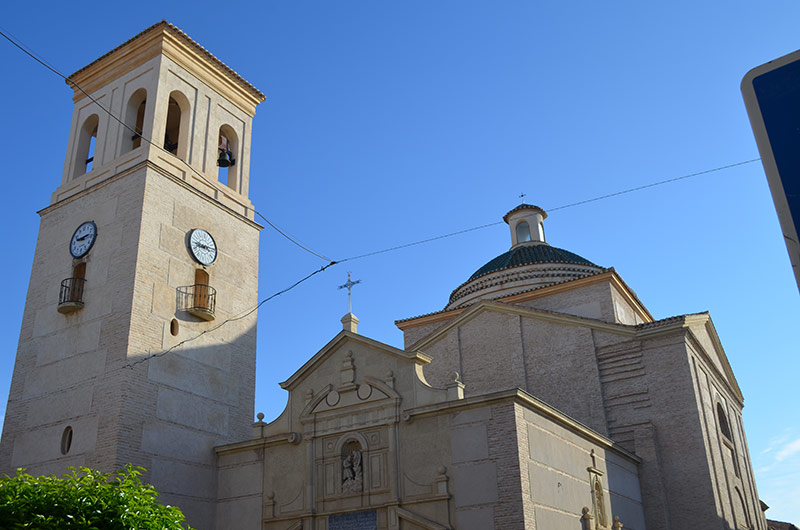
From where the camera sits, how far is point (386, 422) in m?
17.1

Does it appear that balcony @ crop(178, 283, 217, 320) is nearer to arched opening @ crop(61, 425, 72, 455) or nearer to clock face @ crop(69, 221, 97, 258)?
clock face @ crop(69, 221, 97, 258)

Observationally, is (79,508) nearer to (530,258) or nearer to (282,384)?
(282,384)

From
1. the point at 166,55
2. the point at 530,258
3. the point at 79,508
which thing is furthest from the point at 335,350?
the point at 530,258

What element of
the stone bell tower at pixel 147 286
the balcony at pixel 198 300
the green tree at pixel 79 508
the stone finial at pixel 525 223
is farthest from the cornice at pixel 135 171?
the stone finial at pixel 525 223

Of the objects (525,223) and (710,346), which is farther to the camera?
(525,223)

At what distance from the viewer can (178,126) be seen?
25.3 metres

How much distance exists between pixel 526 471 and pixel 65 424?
11.9 meters

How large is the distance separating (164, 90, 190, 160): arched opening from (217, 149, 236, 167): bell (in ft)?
4.53

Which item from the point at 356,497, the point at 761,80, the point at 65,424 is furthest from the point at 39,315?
the point at 761,80

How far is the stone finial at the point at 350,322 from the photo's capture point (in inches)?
762

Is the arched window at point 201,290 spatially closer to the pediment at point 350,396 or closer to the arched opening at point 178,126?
the arched opening at point 178,126

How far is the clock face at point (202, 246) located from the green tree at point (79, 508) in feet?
37.8

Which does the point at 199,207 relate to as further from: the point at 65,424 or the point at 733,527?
the point at 733,527

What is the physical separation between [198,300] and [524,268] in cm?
1324
